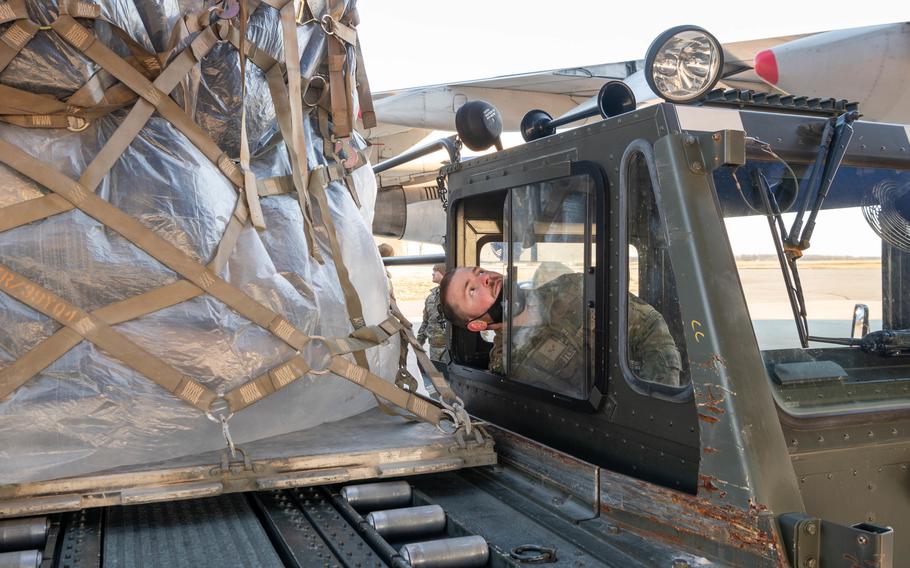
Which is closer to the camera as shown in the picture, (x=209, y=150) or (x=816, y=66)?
(x=209, y=150)

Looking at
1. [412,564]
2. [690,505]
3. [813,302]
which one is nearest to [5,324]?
[412,564]

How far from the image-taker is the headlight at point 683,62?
2348mm

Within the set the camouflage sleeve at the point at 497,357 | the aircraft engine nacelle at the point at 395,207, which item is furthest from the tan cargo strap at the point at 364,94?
the aircraft engine nacelle at the point at 395,207

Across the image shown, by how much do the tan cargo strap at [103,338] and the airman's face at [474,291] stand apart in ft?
3.74

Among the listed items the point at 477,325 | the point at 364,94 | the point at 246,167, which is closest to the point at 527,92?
the point at 364,94

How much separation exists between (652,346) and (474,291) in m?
1.13

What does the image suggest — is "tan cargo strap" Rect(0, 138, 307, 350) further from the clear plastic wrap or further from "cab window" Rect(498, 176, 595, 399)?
"cab window" Rect(498, 176, 595, 399)

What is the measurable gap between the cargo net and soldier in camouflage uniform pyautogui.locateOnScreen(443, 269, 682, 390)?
0.34 m

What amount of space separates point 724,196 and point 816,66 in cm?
572

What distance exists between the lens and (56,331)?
254 cm

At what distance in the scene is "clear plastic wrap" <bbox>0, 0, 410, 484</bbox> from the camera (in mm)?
2547

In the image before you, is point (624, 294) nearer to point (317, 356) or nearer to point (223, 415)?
point (317, 356)

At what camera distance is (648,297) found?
2.41 meters

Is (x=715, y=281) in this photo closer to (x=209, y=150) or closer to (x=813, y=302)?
(x=813, y=302)
